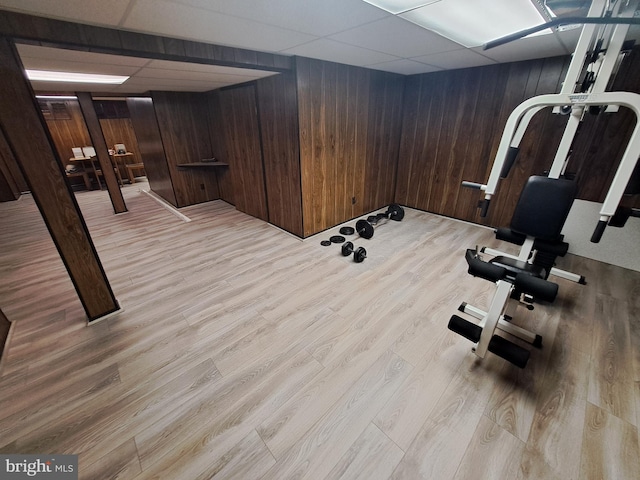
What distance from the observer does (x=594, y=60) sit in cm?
184

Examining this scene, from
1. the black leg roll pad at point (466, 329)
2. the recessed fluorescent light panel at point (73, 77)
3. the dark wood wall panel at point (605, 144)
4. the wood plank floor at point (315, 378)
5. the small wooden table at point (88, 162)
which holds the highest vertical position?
the recessed fluorescent light panel at point (73, 77)

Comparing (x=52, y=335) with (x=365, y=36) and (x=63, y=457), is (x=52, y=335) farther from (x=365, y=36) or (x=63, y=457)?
(x=365, y=36)

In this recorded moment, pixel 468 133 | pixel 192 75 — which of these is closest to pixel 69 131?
pixel 192 75

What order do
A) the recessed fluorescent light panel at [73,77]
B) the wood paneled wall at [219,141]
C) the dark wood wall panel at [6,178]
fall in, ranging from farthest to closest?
the dark wood wall panel at [6,178] → the wood paneled wall at [219,141] → the recessed fluorescent light panel at [73,77]

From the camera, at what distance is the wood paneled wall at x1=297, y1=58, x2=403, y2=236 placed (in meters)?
3.20

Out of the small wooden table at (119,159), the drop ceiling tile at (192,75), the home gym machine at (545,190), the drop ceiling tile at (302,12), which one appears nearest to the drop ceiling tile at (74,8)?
the drop ceiling tile at (302,12)

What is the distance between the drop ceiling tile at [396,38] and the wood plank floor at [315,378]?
223 centimetres

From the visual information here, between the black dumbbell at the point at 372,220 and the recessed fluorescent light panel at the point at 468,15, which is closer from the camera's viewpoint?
the recessed fluorescent light panel at the point at 468,15

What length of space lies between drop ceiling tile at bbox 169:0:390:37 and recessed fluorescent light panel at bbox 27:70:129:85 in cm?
249

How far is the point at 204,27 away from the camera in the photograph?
1.80 metres

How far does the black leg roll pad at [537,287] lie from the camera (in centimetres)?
148

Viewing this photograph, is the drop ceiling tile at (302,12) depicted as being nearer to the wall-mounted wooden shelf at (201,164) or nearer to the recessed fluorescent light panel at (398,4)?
the recessed fluorescent light panel at (398,4)

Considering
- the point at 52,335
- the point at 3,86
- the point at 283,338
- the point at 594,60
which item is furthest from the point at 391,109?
the point at 52,335

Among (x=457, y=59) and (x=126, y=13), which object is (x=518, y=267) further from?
(x=126, y=13)
